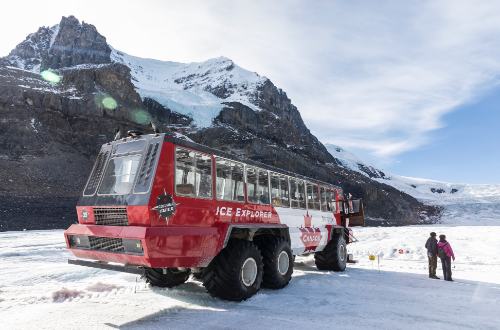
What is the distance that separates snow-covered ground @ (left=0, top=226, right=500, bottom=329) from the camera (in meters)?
6.06

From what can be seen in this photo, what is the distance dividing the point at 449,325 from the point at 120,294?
6036 mm

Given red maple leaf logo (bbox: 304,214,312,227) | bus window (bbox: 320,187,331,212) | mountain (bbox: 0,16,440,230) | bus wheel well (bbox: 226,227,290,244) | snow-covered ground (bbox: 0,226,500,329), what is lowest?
snow-covered ground (bbox: 0,226,500,329)

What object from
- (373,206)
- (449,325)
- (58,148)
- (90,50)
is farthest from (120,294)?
(90,50)

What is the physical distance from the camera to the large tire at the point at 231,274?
7.36 m

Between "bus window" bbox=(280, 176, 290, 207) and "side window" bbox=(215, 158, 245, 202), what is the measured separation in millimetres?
1922

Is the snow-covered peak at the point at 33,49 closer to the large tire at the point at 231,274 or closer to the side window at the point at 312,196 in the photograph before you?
the side window at the point at 312,196

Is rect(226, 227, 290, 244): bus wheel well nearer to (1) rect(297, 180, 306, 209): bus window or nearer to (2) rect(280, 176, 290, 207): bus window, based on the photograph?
(2) rect(280, 176, 290, 207): bus window

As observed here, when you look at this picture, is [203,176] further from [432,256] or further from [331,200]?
[432,256]

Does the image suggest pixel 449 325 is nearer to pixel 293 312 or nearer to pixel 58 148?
pixel 293 312

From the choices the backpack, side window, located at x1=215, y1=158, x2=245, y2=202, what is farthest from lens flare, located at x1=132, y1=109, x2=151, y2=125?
side window, located at x1=215, y1=158, x2=245, y2=202

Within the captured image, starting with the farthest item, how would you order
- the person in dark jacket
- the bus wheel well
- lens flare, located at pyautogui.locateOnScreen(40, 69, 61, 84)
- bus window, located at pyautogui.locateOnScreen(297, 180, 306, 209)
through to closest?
lens flare, located at pyautogui.locateOnScreen(40, 69, 61, 84) → the person in dark jacket → bus window, located at pyautogui.locateOnScreen(297, 180, 306, 209) → the bus wheel well

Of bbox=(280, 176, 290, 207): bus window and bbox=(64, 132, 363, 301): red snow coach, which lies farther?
bbox=(280, 176, 290, 207): bus window

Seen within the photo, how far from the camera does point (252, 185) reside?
8992 millimetres

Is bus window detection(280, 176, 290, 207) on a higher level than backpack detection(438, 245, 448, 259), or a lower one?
higher
